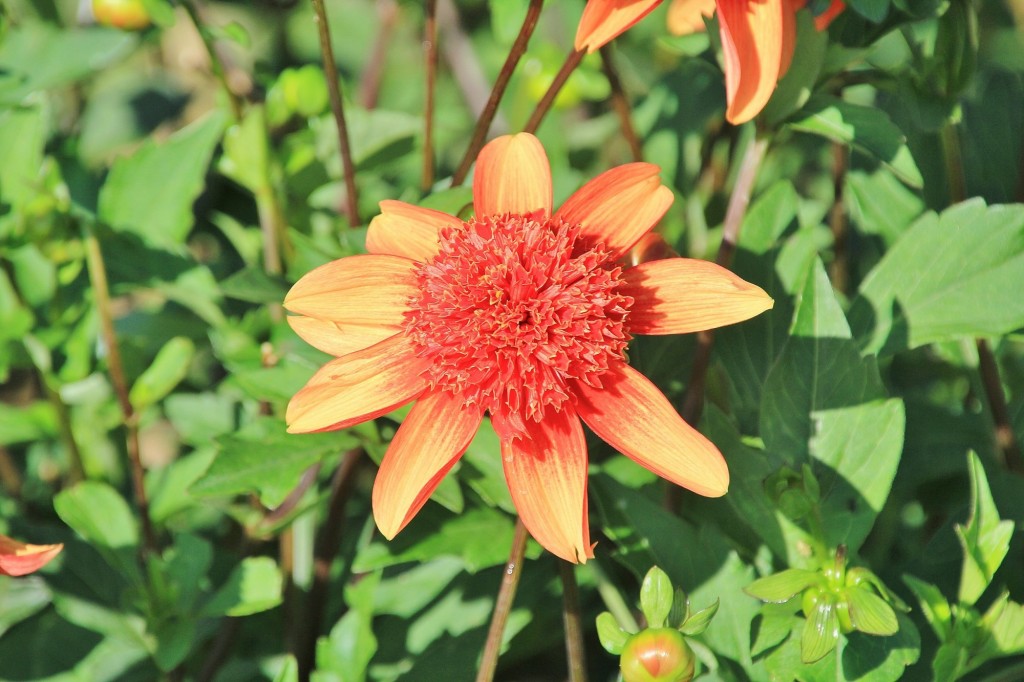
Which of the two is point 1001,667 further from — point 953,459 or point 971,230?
point 971,230

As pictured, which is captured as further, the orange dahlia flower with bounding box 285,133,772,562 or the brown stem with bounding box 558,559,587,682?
the brown stem with bounding box 558,559,587,682

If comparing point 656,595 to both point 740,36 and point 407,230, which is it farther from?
point 740,36

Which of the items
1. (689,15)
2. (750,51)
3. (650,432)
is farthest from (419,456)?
(689,15)

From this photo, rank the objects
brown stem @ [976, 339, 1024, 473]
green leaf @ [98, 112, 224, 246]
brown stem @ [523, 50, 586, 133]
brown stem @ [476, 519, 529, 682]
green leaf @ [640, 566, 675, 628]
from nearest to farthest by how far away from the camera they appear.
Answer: green leaf @ [640, 566, 675, 628], brown stem @ [476, 519, 529, 682], brown stem @ [523, 50, 586, 133], brown stem @ [976, 339, 1024, 473], green leaf @ [98, 112, 224, 246]

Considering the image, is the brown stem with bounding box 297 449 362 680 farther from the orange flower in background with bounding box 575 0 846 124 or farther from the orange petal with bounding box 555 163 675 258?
the orange flower in background with bounding box 575 0 846 124

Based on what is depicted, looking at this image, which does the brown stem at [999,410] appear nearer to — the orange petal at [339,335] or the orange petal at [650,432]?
the orange petal at [650,432]

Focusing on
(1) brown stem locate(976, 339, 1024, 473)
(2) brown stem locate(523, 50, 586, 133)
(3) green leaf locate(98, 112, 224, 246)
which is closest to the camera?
(2) brown stem locate(523, 50, 586, 133)

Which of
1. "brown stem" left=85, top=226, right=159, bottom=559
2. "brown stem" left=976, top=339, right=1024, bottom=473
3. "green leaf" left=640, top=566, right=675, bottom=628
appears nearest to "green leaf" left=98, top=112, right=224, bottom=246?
"brown stem" left=85, top=226, right=159, bottom=559
